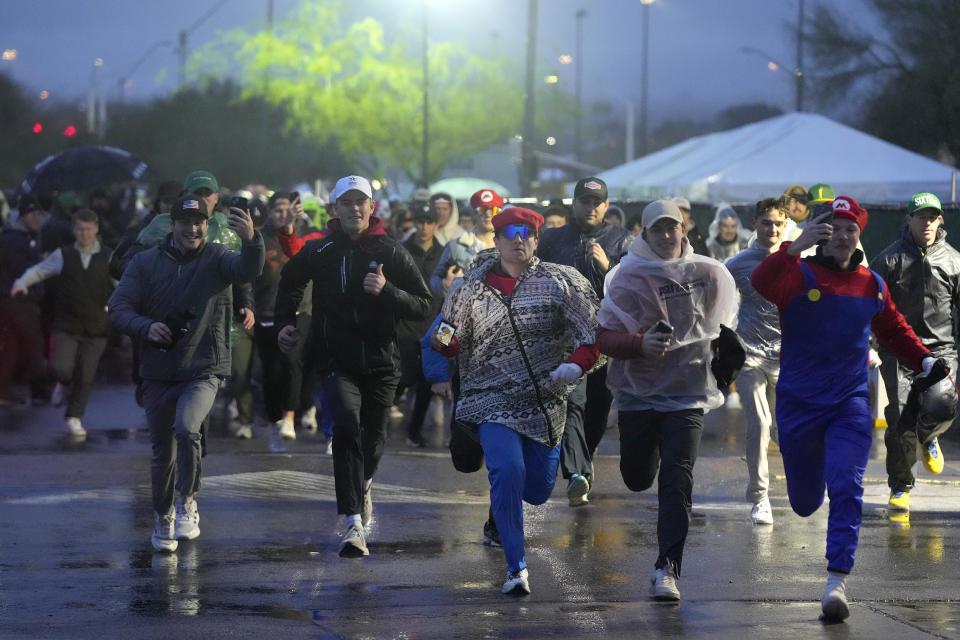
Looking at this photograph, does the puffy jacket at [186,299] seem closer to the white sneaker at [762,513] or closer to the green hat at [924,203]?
the white sneaker at [762,513]

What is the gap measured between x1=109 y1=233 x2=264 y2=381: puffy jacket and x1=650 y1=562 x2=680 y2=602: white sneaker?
2.77 metres

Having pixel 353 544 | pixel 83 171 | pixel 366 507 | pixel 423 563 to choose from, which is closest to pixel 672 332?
pixel 423 563

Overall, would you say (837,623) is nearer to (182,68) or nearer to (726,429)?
(726,429)

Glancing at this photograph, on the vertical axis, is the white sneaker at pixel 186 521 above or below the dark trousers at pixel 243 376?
below

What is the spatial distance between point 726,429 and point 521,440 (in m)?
6.93

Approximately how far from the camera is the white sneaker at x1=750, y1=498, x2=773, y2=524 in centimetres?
903

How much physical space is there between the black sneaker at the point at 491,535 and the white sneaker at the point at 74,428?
18.5 ft

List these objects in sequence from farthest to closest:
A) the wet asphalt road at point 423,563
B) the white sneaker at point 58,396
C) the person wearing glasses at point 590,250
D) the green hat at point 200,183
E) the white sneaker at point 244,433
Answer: the white sneaker at point 58,396 < the white sneaker at point 244,433 < the person wearing glasses at point 590,250 < the green hat at point 200,183 < the wet asphalt road at point 423,563

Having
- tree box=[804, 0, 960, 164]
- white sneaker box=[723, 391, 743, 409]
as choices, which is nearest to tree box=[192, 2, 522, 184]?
tree box=[804, 0, 960, 164]

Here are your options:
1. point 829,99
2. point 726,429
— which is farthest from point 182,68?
point 726,429

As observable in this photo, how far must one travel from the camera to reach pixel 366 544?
8.22 metres

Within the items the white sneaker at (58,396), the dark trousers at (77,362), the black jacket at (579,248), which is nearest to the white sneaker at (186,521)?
the black jacket at (579,248)

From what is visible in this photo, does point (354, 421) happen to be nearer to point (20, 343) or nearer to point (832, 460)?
point (832, 460)

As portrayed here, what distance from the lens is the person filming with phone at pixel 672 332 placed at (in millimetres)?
7090
